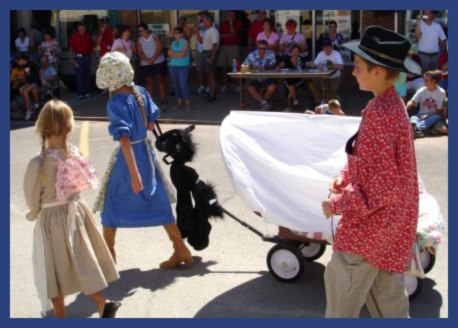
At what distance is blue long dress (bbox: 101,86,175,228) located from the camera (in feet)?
18.5

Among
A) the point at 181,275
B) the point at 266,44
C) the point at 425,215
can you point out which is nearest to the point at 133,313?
the point at 181,275

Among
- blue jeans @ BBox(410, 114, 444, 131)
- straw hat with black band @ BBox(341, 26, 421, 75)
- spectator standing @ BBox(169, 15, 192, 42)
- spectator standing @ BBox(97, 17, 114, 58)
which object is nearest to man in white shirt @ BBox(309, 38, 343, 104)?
blue jeans @ BBox(410, 114, 444, 131)

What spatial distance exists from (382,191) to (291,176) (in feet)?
6.06

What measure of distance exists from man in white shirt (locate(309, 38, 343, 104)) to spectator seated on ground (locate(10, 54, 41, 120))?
576 centimetres

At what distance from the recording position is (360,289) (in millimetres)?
3762

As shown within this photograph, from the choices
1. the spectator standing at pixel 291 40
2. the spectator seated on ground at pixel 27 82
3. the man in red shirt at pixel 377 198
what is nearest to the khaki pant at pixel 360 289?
the man in red shirt at pixel 377 198

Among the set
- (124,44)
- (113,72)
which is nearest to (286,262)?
(113,72)

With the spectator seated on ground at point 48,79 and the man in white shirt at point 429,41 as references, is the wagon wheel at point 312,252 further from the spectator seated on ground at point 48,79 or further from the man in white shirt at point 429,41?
the spectator seated on ground at point 48,79

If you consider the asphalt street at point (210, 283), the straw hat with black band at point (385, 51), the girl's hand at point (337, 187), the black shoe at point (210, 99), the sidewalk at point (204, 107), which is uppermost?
the straw hat with black band at point (385, 51)

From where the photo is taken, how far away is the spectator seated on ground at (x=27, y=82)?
50.1ft

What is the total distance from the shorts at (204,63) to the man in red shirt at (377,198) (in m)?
11.8

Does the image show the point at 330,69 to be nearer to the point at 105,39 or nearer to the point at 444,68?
the point at 444,68

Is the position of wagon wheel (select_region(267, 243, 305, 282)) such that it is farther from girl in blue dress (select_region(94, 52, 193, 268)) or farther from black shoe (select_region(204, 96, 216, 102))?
black shoe (select_region(204, 96, 216, 102))

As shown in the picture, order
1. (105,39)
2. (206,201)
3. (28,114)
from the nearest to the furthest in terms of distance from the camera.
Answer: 1. (206,201)
2. (28,114)
3. (105,39)
